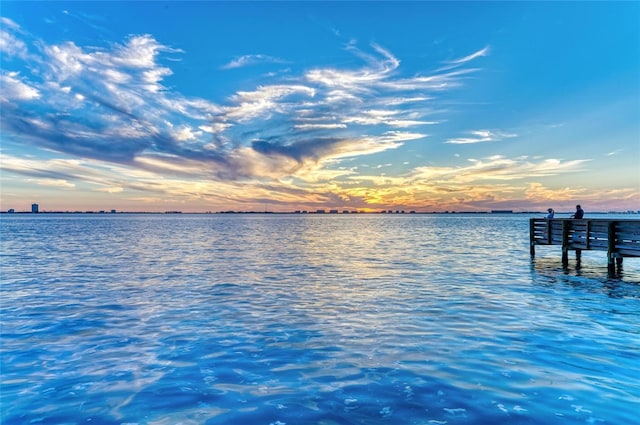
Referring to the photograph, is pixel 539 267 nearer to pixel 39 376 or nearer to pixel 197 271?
pixel 197 271

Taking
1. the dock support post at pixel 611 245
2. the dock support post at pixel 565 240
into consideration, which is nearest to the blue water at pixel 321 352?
the dock support post at pixel 611 245

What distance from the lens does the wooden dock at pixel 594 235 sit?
961 inches

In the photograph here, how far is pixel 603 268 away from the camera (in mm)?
27906

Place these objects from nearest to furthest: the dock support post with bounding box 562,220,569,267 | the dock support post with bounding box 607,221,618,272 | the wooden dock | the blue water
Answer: the blue water, the wooden dock, the dock support post with bounding box 607,221,618,272, the dock support post with bounding box 562,220,569,267

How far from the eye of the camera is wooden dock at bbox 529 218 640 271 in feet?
80.1

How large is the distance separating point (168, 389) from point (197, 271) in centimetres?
1887

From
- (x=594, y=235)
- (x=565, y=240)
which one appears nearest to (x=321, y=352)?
(x=594, y=235)

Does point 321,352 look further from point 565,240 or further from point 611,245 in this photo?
point 565,240

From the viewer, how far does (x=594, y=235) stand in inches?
1085

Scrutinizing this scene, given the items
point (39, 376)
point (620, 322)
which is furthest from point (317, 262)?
point (39, 376)

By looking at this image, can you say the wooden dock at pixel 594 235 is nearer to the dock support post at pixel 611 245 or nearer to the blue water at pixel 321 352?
the dock support post at pixel 611 245

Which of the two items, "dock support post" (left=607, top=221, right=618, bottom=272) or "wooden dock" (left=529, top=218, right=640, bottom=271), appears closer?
"wooden dock" (left=529, top=218, right=640, bottom=271)

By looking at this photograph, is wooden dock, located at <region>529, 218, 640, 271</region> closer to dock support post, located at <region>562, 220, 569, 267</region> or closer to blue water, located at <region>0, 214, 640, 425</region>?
dock support post, located at <region>562, 220, 569, 267</region>

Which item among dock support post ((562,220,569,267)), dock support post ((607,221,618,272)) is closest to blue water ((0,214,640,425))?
dock support post ((607,221,618,272))
